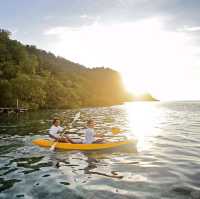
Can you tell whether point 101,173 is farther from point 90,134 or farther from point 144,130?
point 144,130

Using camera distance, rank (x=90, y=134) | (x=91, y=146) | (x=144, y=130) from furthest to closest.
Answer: (x=144, y=130) < (x=90, y=134) < (x=91, y=146)

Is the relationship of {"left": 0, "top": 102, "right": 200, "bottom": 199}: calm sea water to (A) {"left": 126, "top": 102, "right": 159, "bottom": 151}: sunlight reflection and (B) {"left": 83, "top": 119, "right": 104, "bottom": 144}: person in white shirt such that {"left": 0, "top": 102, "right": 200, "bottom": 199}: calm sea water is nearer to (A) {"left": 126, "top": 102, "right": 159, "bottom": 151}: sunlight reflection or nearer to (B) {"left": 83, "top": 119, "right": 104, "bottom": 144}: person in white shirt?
(B) {"left": 83, "top": 119, "right": 104, "bottom": 144}: person in white shirt

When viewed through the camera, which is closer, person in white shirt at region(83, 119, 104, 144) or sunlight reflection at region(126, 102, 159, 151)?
person in white shirt at region(83, 119, 104, 144)

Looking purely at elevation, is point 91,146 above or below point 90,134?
below

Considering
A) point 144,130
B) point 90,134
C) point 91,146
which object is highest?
point 90,134

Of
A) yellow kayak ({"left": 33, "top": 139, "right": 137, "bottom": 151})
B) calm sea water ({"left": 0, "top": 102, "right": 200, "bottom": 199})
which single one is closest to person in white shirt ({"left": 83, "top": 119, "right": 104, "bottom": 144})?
yellow kayak ({"left": 33, "top": 139, "right": 137, "bottom": 151})

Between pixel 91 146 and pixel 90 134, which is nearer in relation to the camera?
pixel 91 146

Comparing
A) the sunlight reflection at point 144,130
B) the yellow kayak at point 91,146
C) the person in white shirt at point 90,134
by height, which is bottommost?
the sunlight reflection at point 144,130

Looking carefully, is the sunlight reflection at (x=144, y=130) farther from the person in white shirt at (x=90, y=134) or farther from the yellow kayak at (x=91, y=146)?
the person in white shirt at (x=90, y=134)

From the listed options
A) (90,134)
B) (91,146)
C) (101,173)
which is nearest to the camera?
(101,173)

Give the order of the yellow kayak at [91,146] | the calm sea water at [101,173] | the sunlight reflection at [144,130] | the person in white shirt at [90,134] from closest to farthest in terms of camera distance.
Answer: the calm sea water at [101,173], the yellow kayak at [91,146], the person in white shirt at [90,134], the sunlight reflection at [144,130]

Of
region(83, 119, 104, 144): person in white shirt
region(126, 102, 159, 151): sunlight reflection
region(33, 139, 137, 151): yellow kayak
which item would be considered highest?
region(83, 119, 104, 144): person in white shirt

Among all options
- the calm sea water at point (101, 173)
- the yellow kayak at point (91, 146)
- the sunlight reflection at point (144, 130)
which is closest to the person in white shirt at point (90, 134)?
the yellow kayak at point (91, 146)

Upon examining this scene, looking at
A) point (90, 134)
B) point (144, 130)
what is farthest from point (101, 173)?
point (144, 130)
